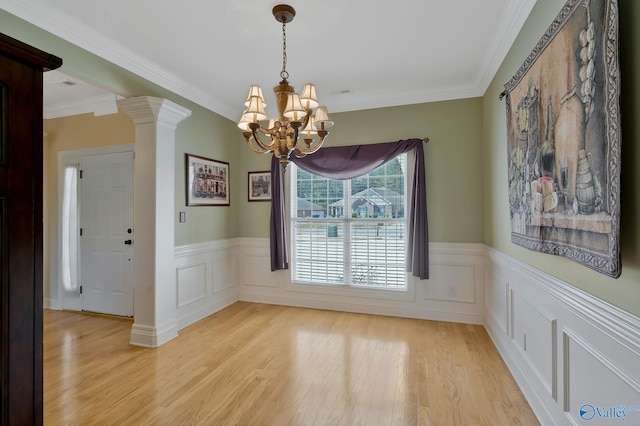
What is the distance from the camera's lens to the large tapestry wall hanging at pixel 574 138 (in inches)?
48.4

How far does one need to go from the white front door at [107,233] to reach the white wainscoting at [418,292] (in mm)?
1644

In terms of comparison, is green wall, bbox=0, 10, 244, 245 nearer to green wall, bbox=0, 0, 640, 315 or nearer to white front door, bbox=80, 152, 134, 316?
green wall, bbox=0, 0, 640, 315

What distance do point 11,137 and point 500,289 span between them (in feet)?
11.3

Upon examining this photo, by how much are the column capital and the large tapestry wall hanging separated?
124 inches

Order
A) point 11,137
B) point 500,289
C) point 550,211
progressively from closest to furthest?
1. point 11,137
2. point 550,211
3. point 500,289

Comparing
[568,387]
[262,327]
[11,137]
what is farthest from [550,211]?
[262,327]

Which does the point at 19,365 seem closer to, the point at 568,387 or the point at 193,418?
the point at 193,418

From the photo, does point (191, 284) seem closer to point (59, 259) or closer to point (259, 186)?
point (259, 186)

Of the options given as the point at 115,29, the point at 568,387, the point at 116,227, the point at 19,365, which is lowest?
the point at 568,387

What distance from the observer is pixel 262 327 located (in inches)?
142

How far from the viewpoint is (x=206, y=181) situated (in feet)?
13.1

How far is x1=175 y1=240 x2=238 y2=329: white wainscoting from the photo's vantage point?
361cm

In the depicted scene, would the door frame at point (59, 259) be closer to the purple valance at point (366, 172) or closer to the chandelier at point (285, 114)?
the purple valance at point (366, 172)

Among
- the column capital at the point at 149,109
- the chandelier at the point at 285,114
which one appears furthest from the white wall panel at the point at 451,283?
the column capital at the point at 149,109
